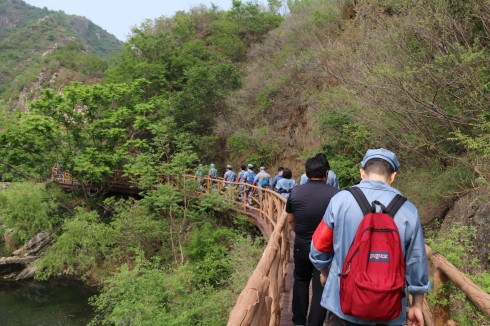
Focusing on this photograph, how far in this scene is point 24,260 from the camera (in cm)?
1794

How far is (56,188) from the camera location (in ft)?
63.2

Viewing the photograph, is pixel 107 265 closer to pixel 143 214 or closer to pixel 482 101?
pixel 143 214

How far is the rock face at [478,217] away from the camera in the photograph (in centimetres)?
571

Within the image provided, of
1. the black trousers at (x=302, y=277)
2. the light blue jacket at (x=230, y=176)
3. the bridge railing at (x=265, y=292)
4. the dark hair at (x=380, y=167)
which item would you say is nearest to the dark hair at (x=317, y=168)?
the black trousers at (x=302, y=277)

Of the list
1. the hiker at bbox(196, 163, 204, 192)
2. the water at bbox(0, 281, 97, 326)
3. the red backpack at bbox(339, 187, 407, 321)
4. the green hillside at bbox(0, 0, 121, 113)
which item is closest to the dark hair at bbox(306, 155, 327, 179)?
the red backpack at bbox(339, 187, 407, 321)

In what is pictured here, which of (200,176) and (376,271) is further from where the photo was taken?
(200,176)

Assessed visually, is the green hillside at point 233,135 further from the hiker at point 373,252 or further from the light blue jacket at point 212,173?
the hiker at point 373,252

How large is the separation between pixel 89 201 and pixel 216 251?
9.30 meters

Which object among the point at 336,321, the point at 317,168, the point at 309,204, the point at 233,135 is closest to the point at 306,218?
the point at 309,204

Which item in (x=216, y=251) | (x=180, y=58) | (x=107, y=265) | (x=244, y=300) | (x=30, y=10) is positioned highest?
(x=30, y=10)

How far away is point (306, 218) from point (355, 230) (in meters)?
1.58

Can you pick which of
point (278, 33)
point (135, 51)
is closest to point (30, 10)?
point (135, 51)

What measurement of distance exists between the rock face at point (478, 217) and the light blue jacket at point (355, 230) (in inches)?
162

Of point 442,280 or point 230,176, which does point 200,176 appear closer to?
point 230,176
